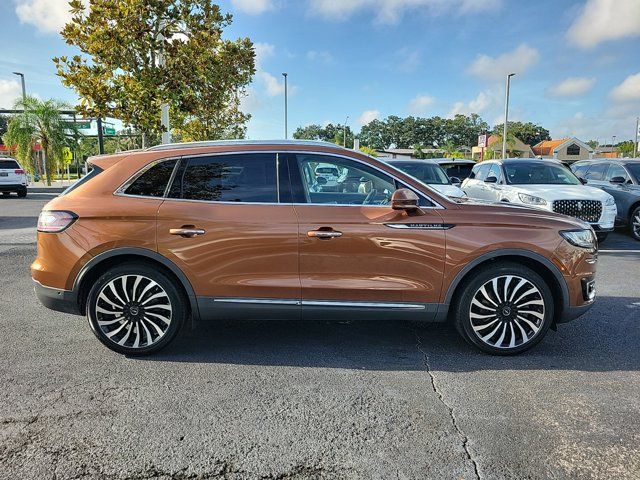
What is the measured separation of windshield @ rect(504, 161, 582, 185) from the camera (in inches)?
376

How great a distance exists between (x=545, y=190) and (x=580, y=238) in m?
5.16

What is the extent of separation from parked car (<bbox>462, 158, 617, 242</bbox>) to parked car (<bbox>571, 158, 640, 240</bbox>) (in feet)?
5.05

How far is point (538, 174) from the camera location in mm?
9789

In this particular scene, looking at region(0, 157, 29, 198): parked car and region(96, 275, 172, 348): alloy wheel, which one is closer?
region(96, 275, 172, 348): alloy wheel

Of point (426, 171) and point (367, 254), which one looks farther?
point (426, 171)

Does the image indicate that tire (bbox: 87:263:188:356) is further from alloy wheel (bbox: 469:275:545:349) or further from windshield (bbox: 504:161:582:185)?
windshield (bbox: 504:161:582:185)

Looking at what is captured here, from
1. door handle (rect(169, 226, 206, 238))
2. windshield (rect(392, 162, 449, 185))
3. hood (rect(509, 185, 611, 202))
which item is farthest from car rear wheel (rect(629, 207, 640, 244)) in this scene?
door handle (rect(169, 226, 206, 238))

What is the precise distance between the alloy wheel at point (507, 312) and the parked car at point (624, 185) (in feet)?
26.3

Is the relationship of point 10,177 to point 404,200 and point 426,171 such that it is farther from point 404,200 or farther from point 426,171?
point 404,200

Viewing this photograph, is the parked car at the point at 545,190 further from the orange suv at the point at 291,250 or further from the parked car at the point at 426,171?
the orange suv at the point at 291,250

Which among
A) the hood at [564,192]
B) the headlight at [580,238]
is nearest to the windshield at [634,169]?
the hood at [564,192]

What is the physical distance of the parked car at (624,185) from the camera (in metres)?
10.1

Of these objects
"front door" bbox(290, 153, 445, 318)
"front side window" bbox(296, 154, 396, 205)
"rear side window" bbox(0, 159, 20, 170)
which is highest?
"rear side window" bbox(0, 159, 20, 170)

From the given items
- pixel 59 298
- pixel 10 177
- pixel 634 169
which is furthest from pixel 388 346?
pixel 10 177
